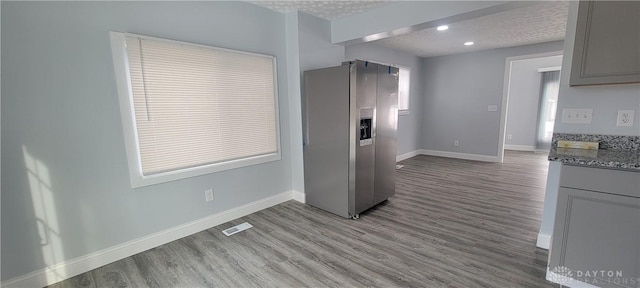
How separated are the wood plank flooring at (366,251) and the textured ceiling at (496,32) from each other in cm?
224

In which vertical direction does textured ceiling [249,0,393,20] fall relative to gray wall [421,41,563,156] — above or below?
above

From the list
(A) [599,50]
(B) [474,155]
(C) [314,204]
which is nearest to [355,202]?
(C) [314,204]

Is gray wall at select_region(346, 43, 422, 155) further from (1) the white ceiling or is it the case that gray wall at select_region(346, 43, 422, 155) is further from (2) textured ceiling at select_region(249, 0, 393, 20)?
(2) textured ceiling at select_region(249, 0, 393, 20)

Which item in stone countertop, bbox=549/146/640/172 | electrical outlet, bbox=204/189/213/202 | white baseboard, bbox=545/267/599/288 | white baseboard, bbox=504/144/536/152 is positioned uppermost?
stone countertop, bbox=549/146/640/172

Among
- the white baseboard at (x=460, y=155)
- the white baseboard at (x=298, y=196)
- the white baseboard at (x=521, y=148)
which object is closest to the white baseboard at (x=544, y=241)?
the white baseboard at (x=298, y=196)

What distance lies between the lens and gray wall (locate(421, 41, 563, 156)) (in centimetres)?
525

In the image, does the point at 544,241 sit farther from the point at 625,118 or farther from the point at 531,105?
the point at 531,105

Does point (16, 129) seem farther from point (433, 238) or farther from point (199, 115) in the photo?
point (433, 238)

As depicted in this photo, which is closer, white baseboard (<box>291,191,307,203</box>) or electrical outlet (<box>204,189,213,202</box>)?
electrical outlet (<box>204,189,213,202</box>)

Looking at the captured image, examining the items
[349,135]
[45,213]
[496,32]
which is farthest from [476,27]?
[45,213]

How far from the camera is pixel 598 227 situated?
59.8 inches

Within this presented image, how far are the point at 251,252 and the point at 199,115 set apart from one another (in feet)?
4.45

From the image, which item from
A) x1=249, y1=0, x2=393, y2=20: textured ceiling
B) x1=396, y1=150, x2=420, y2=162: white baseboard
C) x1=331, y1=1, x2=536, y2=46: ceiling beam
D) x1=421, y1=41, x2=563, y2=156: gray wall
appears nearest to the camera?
x1=331, y1=1, x2=536, y2=46: ceiling beam

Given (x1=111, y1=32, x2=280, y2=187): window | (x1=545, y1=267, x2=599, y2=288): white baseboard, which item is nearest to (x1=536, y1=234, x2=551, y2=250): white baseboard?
(x1=545, y1=267, x2=599, y2=288): white baseboard
